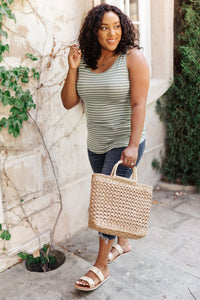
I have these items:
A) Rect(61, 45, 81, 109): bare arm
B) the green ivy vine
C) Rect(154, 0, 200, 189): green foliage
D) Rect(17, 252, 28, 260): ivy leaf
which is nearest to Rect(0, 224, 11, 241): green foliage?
→ Rect(17, 252, 28, 260): ivy leaf

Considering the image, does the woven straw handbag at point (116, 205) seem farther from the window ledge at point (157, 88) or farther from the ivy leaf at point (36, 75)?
the window ledge at point (157, 88)

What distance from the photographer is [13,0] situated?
90.0 inches

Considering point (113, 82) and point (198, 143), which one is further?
point (198, 143)

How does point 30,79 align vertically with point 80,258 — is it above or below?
above

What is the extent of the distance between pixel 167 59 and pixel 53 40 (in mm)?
1804

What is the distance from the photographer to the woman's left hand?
83.5 inches

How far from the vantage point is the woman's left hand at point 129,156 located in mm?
2121

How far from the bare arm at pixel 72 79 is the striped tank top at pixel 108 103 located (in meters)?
0.05

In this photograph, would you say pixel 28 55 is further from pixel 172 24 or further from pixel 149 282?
pixel 172 24

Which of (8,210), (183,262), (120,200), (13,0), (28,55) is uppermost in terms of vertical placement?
(13,0)

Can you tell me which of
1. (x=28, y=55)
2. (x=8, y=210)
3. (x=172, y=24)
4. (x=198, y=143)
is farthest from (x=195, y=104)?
(x=8, y=210)

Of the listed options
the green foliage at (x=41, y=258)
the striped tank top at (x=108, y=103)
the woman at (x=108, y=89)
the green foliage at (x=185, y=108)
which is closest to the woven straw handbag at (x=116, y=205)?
the woman at (x=108, y=89)

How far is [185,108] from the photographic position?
13.3ft

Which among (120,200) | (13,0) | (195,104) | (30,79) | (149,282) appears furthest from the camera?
(195,104)
